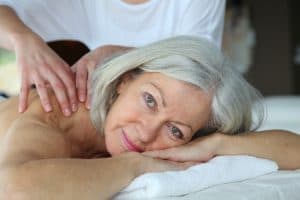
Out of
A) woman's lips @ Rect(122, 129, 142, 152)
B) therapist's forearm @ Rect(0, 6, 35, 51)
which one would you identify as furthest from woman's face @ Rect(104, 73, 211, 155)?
therapist's forearm @ Rect(0, 6, 35, 51)

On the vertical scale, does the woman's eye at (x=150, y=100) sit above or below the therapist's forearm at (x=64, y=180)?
above

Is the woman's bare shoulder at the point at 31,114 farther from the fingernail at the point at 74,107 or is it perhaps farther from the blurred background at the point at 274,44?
the blurred background at the point at 274,44

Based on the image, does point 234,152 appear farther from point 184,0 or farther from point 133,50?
point 184,0

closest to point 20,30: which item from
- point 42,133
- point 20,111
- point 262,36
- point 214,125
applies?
point 20,111

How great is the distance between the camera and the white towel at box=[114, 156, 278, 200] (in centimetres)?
136

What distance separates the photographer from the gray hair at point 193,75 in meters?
1.65

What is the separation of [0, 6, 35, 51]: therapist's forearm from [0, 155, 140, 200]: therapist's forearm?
23.1 inches

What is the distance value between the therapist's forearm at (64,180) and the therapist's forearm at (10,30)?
1.93 ft

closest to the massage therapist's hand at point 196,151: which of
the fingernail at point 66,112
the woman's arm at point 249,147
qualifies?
the woman's arm at point 249,147

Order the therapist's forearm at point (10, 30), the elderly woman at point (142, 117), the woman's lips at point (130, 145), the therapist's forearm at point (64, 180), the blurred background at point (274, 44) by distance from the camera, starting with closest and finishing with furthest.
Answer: the therapist's forearm at point (64, 180) → the elderly woman at point (142, 117) → the woman's lips at point (130, 145) → the therapist's forearm at point (10, 30) → the blurred background at point (274, 44)

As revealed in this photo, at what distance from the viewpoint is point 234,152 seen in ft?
5.60

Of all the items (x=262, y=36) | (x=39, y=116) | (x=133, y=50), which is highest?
(x=133, y=50)

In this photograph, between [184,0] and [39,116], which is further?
[184,0]

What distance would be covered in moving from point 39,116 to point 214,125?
1.50ft
